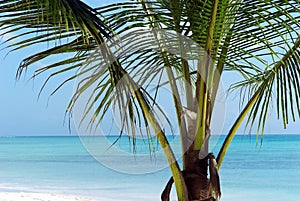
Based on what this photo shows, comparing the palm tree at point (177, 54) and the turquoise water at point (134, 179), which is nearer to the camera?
the palm tree at point (177, 54)

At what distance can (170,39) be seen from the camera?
5.51ft

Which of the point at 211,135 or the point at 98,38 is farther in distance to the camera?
the point at 211,135

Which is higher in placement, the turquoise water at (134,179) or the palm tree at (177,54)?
the palm tree at (177,54)

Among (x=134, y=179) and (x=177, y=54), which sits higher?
(x=177, y=54)

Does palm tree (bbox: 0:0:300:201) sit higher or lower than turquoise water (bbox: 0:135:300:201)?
higher

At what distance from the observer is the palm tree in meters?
1.59

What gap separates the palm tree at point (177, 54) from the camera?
5.21ft

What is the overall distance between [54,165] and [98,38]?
40.5ft

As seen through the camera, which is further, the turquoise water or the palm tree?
the turquoise water

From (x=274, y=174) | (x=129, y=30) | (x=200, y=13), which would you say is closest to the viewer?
(x=200, y=13)

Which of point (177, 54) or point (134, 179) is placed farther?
point (134, 179)

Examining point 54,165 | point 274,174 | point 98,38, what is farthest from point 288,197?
point 98,38

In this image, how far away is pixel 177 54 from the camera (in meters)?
1.72

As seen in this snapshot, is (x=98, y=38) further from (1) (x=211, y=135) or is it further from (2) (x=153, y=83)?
(1) (x=211, y=135)
